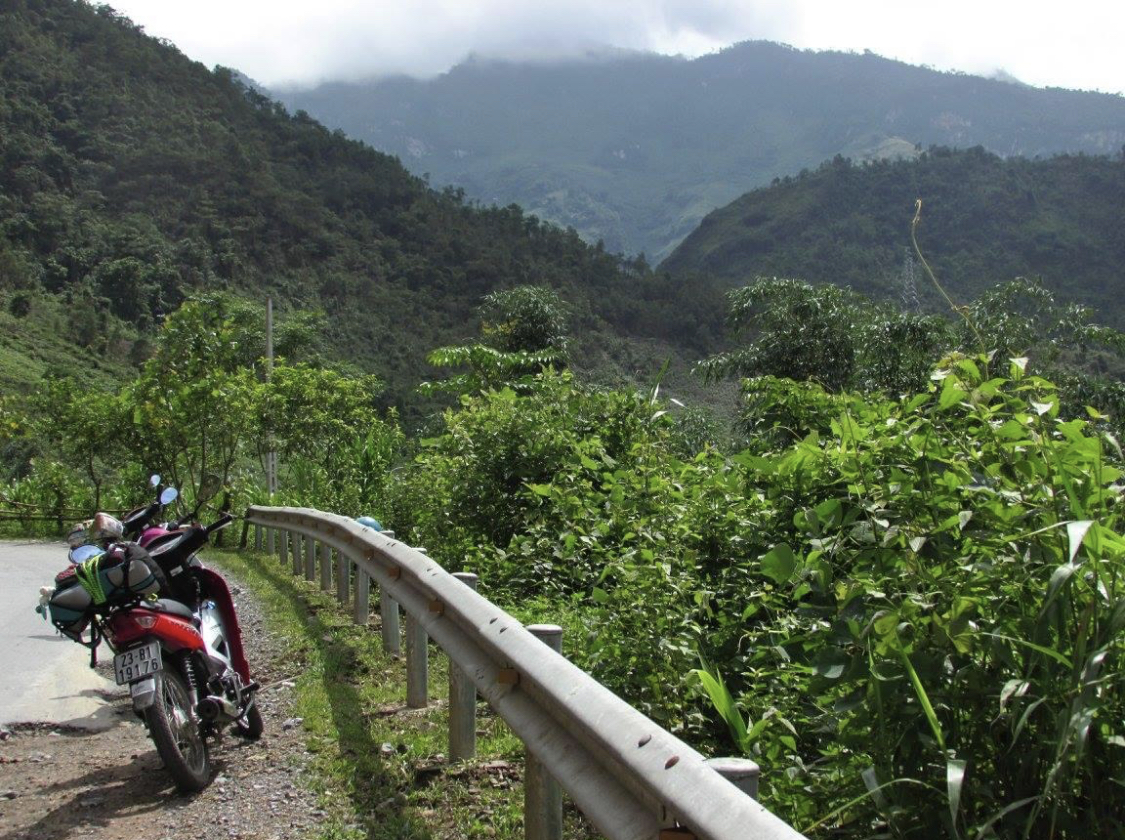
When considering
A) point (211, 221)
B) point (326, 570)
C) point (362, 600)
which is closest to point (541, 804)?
point (362, 600)

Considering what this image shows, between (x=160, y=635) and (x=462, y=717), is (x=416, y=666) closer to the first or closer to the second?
(x=462, y=717)

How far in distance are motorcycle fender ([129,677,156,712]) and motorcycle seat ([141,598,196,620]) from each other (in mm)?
392

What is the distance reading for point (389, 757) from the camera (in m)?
4.94

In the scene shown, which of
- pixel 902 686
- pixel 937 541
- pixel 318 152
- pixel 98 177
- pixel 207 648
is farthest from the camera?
pixel 318 152

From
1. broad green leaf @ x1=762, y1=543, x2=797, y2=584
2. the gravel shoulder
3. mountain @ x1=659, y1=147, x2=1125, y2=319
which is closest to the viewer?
broad green leaf @ x1=762, y1=543, x2=797, y2=584

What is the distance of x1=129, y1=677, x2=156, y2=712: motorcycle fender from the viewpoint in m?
4.50

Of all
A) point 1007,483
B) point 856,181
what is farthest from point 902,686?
point 856,181

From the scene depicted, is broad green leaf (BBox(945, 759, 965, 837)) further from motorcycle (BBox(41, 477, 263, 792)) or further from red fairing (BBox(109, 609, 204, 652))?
red fairing (BBox(109, 609, 204, 652))

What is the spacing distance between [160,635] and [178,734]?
1.47ft

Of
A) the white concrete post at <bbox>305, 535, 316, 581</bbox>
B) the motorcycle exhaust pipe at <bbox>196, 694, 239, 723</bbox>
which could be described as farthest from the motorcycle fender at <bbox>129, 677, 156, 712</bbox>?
the white concrete post at <bbox>305, 535, 316, 581</bbox>

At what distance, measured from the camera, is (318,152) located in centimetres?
12938

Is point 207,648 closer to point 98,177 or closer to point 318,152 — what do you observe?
point 98,177

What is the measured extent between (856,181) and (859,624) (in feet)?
527

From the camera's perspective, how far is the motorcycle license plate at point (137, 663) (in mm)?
4629
